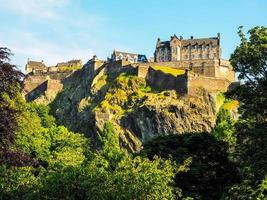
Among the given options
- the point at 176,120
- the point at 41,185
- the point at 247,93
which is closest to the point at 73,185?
the point at 41,185

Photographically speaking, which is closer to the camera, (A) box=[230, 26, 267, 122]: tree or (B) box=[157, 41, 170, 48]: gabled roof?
(A) box=[230, 26, 267, 122]: tree

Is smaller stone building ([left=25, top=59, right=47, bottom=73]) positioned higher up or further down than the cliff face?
higher up

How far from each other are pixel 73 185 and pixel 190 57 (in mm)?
102365

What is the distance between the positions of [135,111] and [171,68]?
2088cm

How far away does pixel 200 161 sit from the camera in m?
47.6

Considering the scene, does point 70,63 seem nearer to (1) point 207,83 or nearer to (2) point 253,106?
(1) point 207,83

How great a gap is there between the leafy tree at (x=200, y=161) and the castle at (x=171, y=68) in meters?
30.6

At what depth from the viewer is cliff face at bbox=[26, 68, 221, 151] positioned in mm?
90500

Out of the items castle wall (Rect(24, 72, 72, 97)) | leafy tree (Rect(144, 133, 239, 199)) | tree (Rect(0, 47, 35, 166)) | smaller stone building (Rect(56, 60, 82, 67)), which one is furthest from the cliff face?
tree (Rect(0, 47, 35, 166))

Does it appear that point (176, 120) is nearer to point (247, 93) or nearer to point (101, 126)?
point (101, 126)

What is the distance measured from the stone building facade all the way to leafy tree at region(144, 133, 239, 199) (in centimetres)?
7269

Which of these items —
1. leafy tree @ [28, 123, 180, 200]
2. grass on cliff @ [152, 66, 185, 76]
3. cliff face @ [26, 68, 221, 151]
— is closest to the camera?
leafy tree @ [28, 123, 180, 200]

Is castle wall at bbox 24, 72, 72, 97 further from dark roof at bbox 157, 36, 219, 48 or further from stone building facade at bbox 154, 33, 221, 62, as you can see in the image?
dark roof at bbox 157, 36, 219, 48

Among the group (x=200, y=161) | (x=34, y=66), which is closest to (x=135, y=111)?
(x=200, y=161)
